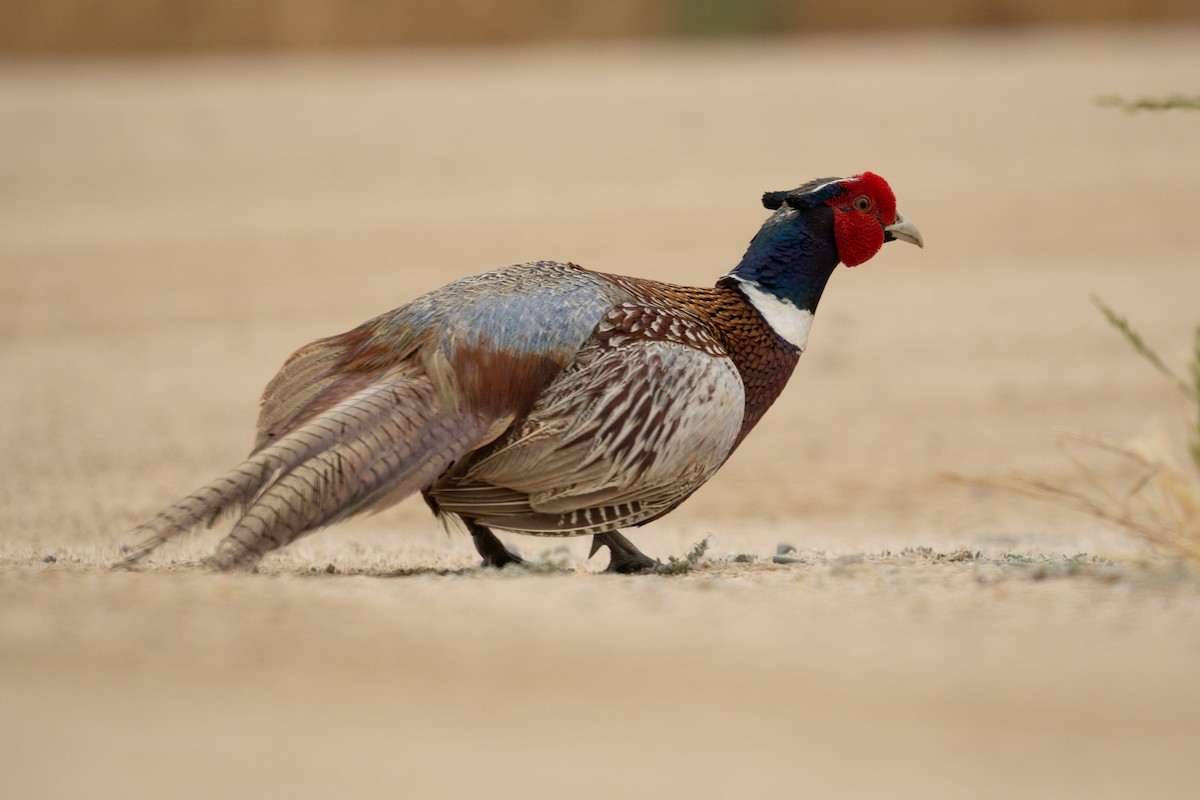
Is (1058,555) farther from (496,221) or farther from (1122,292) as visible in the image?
(496,221)

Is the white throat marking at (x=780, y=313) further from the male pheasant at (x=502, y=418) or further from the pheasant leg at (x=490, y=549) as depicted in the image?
the pheasant leg at (x=490, y=549)

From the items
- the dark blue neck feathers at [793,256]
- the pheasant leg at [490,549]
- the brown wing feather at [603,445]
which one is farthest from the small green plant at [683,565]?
the dark blue neck feathers at [793,256]

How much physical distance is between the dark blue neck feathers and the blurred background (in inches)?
Result: 832

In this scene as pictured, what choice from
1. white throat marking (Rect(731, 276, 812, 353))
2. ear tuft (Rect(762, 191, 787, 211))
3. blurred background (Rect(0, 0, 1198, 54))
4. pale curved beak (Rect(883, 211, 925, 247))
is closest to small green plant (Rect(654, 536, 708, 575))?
white throat marking (Rect(731, 276, 812, 353))

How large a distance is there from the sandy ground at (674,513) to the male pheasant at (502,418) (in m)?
0.26

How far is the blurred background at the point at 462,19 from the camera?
26.0 m

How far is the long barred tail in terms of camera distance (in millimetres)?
4891

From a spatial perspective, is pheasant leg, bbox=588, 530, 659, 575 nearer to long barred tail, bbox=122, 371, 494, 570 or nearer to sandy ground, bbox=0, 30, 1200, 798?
sandy ground, bbox=0, 30, 1200, 798

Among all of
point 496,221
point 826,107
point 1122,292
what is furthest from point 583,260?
point 826,107

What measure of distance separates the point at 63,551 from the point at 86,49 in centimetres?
2151

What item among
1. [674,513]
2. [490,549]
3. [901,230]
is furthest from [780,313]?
[674,513]

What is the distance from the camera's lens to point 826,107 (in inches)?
758

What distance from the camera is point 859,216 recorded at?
19.7ft

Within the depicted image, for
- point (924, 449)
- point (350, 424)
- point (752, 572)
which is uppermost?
point (350, 424)
